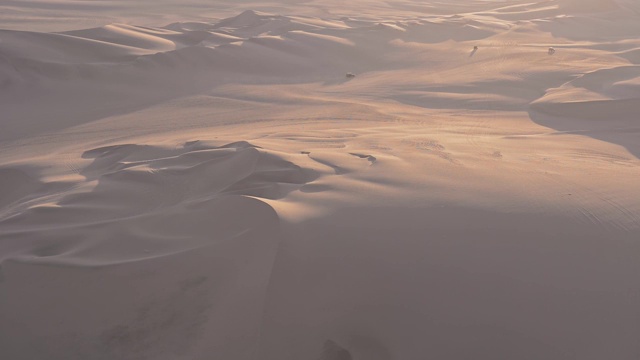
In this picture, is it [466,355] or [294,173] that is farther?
[294,173]

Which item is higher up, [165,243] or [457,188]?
[457,188]

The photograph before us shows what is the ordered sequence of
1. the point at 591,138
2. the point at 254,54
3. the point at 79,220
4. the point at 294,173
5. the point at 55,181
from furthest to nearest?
the point at 254,54, the point at 591,138, the point at 55,181, the point at 294,173, the point at 79,220

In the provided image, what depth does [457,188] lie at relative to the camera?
2822 millimetres

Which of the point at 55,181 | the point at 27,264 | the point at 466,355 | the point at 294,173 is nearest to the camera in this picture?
the point at 466,355

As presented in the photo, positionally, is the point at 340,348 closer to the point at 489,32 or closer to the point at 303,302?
the point at 303,302

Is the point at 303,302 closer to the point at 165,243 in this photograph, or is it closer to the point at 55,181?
the point at 165,243

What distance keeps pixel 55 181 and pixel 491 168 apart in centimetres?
244

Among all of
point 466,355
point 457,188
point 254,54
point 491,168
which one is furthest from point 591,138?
point 254,54

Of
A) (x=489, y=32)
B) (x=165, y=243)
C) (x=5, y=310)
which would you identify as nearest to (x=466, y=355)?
(x=165, y=243)

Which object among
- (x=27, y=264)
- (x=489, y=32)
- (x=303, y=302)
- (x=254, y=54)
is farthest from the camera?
(x=489, y=32)

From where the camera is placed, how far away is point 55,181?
350 centimetres

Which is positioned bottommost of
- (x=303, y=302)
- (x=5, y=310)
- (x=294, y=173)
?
(x=5, y=310)

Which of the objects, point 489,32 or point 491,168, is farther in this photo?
point 489,32

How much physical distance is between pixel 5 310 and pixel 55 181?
4.50ft
